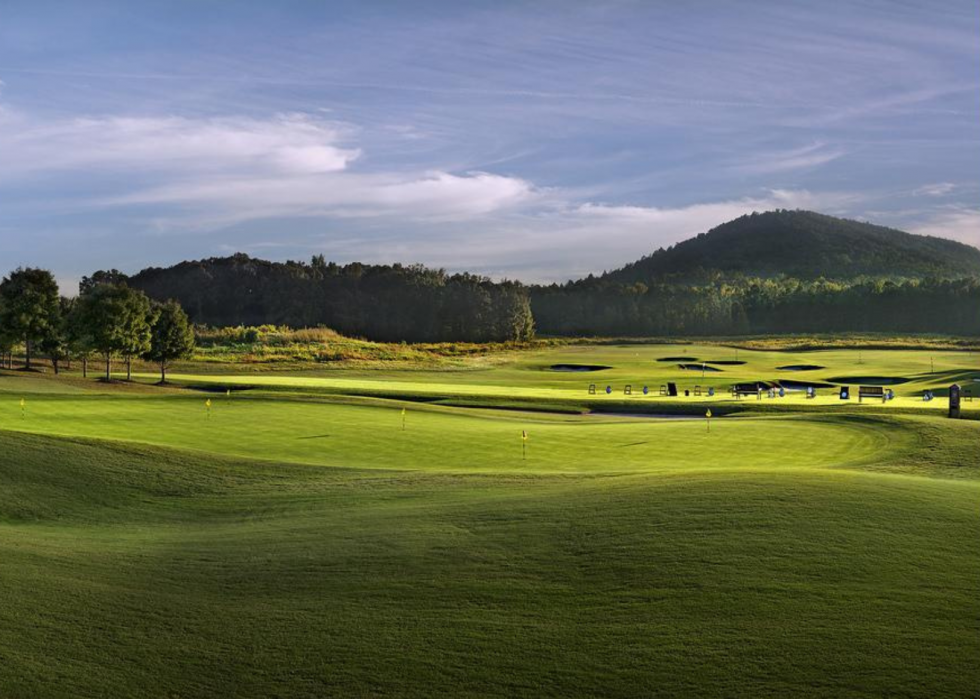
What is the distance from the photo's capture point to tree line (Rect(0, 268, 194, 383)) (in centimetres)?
6681

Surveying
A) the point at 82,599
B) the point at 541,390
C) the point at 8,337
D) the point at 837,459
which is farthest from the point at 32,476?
the point at 8,337

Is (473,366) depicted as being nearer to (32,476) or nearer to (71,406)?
(71,406)

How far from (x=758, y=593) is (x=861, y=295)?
185197 millimetres

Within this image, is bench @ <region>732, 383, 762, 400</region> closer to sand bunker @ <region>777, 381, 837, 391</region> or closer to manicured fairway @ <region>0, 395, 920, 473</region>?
sand bunker @ <region>777, 381, 837, 391</region>

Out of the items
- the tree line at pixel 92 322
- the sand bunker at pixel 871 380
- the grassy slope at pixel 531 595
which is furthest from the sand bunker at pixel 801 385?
the grassy slope at pixel 531 595

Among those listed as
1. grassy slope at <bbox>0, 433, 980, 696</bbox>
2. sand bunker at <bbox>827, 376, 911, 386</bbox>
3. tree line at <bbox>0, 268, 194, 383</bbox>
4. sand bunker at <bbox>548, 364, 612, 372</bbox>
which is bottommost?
grassy slope at <bbox>0, 433, 980, 696</bbox>

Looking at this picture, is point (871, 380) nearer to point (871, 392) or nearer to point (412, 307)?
point (871, 392)

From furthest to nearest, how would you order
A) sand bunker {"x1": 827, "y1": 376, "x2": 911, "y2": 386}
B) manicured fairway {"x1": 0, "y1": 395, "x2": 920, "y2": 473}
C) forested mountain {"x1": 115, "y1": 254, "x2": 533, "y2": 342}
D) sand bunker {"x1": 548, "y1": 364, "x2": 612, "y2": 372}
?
forested mountain {"x1": 115, "y1": 254, "x2": 533, "y2": 342}
sand bunker {"x1": 548, "y1": 364, "x2": 612, "y2": 372}
sand bunker {"x1": 827, "y1": 376, "x2": 911, "y2": 386}
manicured fairway {"x1": 0, "y1": 395, "x2": 920, "y2": 473}

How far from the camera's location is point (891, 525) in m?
15.2

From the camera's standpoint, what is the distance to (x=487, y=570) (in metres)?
14.1

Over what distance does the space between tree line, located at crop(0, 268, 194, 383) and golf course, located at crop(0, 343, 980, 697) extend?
136ft

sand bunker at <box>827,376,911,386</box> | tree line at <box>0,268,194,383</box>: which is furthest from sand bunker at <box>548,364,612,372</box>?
tree line at <box>0,268,194,383</box>

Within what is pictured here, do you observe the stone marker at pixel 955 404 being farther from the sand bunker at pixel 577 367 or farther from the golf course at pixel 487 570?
the sand bunker at pixel 577 367

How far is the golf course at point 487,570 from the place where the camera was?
10.7 metres
